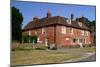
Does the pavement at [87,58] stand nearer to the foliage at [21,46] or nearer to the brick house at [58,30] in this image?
the brick house at [58,30]

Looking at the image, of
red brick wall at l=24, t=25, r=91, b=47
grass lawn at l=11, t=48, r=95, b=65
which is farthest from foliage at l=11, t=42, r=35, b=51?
red brick wall at l=24, t=25, r=91, b=47

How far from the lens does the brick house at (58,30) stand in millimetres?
2551

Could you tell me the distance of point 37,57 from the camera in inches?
99.7

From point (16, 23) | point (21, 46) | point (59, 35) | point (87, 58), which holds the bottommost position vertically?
point (87, 58)

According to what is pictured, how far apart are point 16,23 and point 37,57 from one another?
495 mm

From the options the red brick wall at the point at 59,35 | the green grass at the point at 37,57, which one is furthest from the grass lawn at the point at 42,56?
the red brick wall at the point at 59,35

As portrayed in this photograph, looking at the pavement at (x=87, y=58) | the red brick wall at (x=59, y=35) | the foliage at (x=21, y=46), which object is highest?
the red brick wall at (x=59, y=35)

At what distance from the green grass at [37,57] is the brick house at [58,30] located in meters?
0.12

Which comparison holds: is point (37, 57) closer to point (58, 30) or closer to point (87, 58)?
point (58, 30)

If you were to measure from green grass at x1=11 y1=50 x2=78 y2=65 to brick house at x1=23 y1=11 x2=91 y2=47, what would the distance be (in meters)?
0.12

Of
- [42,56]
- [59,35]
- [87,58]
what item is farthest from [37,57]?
[87,58]
